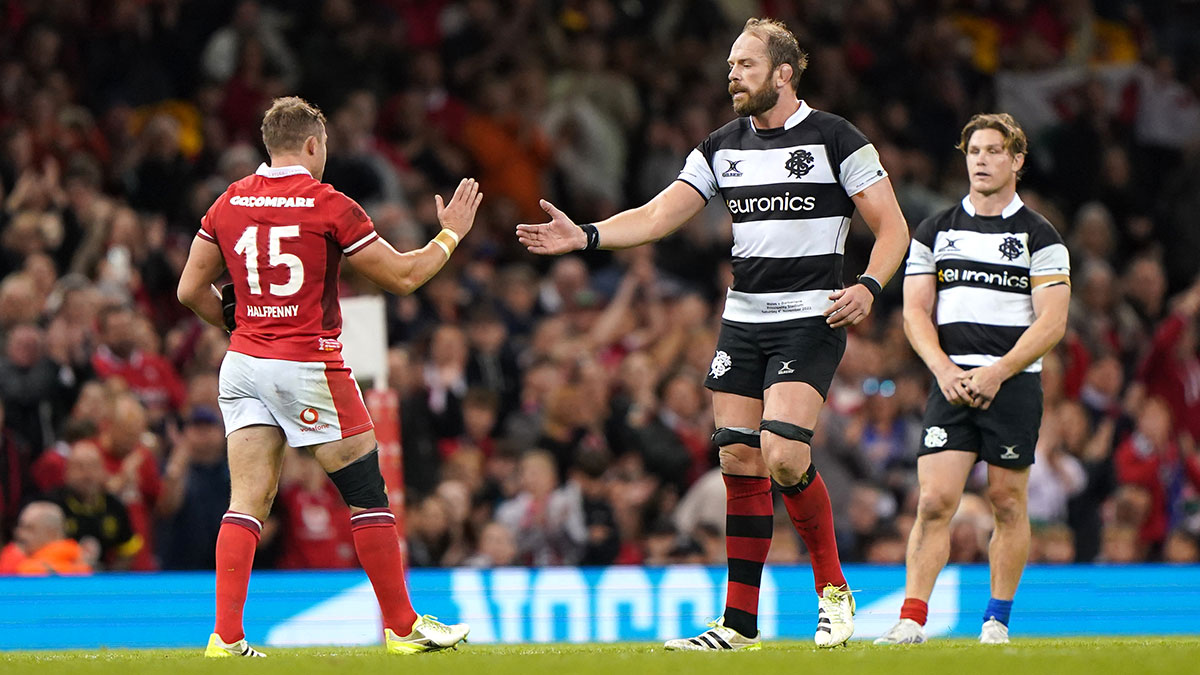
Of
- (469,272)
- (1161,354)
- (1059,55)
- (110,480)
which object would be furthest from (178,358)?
(1059,55)

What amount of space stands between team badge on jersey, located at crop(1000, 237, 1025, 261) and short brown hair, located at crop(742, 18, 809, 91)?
143cm

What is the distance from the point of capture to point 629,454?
13.0m

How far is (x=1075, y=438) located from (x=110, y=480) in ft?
24.4

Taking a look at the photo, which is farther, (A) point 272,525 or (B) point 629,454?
(B) point 629,454

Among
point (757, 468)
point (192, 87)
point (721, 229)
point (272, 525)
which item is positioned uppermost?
→ point (192, 87)

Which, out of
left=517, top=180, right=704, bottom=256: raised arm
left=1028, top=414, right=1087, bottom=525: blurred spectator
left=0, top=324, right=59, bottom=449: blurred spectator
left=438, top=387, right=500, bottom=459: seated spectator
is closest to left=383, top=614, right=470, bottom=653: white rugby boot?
left=517, top=180, right=704, bottom=256: raised arm

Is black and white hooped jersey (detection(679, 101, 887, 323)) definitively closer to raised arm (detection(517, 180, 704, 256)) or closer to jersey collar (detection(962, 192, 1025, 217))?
raised arm (detection(517, 180, 704, 256))

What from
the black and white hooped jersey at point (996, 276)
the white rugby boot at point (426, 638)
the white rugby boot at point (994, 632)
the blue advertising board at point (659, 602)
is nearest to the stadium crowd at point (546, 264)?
the blue advertising board at point (659, 602)

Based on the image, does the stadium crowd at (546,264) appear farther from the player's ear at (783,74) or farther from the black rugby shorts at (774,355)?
the player's ear at (783,74)

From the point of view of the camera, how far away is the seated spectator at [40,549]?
10.8 meters

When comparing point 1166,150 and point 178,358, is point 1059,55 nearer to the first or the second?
point 1166,150

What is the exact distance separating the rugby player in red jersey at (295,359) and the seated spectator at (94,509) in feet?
14.2

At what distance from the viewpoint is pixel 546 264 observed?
16.0 metres

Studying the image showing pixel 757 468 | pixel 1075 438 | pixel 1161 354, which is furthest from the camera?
pixel 1161 354
